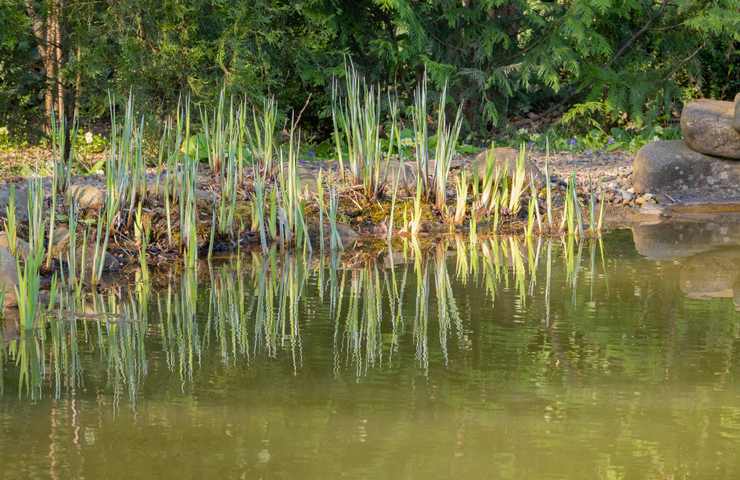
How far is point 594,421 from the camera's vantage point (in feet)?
12.4

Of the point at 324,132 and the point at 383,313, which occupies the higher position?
the point at 324,132

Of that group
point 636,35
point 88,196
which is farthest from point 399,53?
point 88,196

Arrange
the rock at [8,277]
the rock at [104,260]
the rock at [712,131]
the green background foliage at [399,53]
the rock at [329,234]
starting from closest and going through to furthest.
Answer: the rock at [8,277]
the rock at [104,260]
the rock at [329,234]
the rock at [712,131]
the green background foliage at [399,53]

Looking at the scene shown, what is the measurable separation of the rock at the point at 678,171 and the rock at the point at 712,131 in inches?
3.2

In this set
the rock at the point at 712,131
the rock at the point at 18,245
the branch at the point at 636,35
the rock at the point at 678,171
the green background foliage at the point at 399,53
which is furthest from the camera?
the branch at the point at 636,35

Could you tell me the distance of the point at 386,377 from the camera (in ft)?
14.3

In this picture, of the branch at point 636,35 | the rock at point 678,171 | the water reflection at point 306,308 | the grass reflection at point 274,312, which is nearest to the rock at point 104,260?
the grass reflection at point 274,312

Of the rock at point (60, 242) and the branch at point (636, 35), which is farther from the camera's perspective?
the branch at point (636, 35)

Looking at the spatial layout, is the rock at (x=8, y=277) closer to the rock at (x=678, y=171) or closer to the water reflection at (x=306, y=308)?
the water reflection at (x=306, y=308)

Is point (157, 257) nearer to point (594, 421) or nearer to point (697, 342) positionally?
point (697, 342)

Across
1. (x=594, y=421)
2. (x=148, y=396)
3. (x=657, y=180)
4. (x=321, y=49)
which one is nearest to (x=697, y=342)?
(x=594, y=421)

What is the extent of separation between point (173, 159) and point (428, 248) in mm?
1701

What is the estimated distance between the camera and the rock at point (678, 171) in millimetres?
9883

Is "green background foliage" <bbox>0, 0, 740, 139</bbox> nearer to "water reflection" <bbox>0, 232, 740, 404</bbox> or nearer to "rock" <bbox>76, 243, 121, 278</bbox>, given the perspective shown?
"rock" <bbox>76, 243, 121, 278</bbox>
